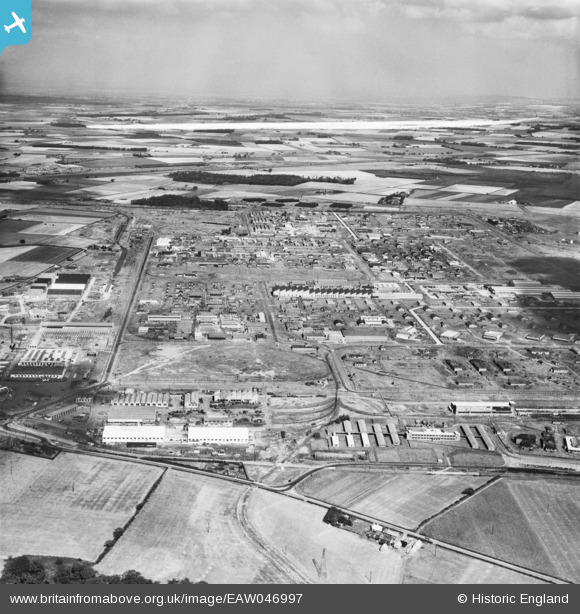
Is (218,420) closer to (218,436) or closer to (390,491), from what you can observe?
(218,436)

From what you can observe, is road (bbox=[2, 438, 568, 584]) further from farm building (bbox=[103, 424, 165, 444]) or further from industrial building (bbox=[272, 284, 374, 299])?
industrial building (bbox=[272, 284, 374, 299])

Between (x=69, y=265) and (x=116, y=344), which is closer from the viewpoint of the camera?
(x=116, y=344)

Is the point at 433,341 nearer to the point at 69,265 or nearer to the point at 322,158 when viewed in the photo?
the point at 69,265

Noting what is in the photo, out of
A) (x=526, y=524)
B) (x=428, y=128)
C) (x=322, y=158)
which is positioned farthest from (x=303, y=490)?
(x=428, y=128)

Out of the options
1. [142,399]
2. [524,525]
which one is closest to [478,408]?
[524,525]

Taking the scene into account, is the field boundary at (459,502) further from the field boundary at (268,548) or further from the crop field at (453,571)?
the field boundary at (268,548)
